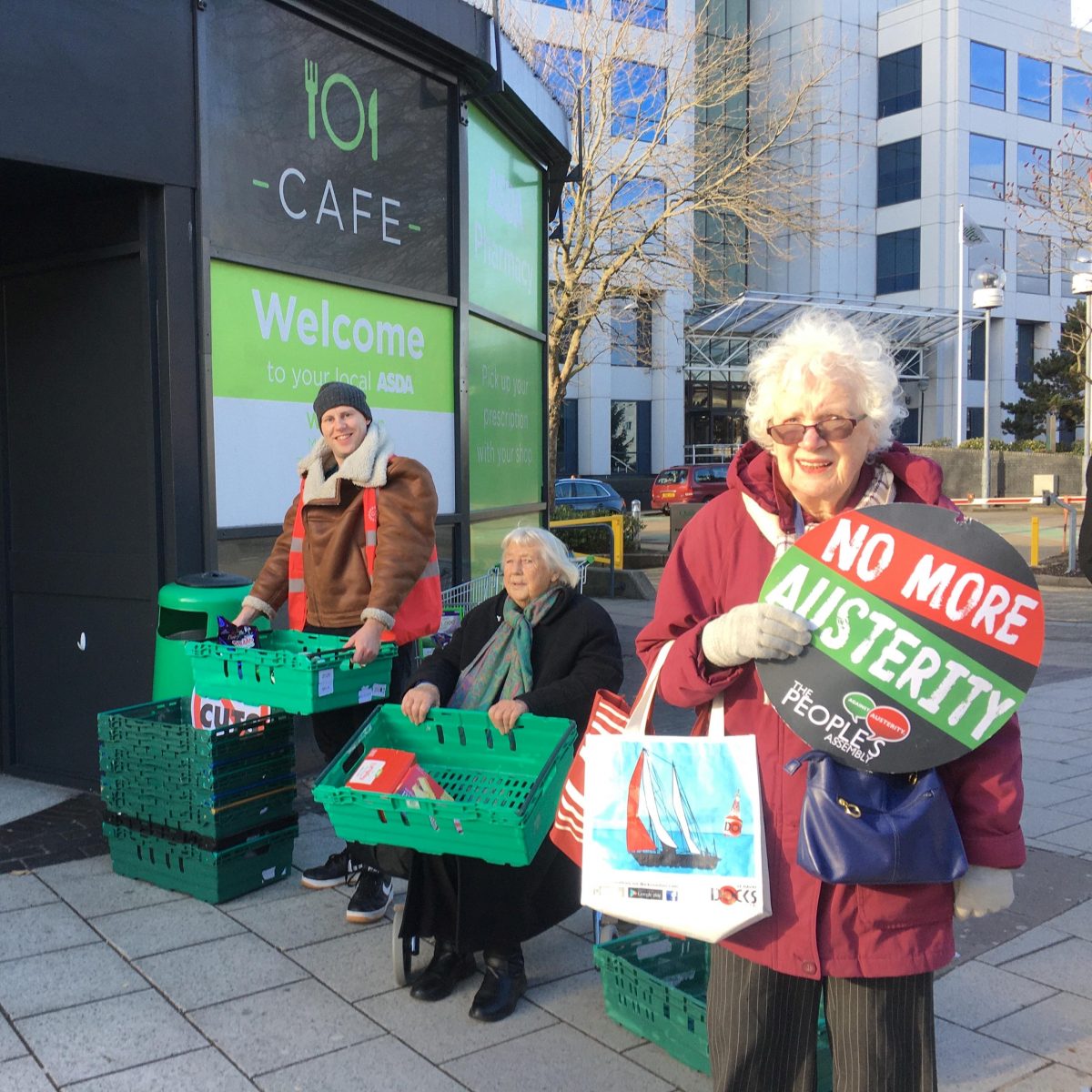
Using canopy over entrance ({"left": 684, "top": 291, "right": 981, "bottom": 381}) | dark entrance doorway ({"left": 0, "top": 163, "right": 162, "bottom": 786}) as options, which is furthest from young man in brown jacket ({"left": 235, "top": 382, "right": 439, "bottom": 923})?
canopy over entrance ({"left": 684, "top": 291, "right": 981, "bottom": 381})

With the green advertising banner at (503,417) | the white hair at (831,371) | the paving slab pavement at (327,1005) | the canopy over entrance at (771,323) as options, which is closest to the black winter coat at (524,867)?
the paving slab pavement at (327,1005)

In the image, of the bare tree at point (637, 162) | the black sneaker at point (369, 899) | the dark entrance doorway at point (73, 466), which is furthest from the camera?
the bare tree at point (637, 162)

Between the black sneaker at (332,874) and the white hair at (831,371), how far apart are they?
283 cm

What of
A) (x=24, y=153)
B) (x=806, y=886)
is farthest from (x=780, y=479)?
(x=24, y=153)

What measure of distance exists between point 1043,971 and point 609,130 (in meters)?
14.9

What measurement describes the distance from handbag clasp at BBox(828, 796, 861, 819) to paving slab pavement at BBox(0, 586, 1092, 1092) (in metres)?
1.44

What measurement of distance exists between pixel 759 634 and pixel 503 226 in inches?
256

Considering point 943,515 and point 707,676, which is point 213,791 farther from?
point 943,515

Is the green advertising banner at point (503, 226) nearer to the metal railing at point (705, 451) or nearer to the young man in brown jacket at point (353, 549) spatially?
the young man in brown jacket at point (353, 549)

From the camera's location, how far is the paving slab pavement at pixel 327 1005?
306cm

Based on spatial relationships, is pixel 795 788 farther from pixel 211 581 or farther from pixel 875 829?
pixel 211 581

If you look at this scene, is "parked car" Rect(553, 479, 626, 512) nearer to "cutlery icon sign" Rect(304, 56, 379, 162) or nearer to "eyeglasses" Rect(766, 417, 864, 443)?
"cutlery icon sign" Rect(304, 56, 379, 162)

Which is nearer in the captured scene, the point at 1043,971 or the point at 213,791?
the point at 1043,971

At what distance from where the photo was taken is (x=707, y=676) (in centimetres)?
215
